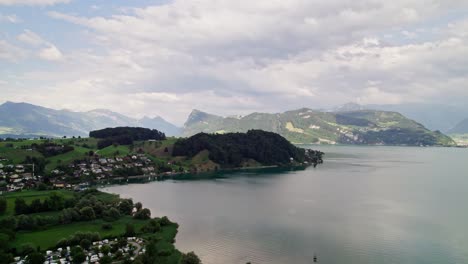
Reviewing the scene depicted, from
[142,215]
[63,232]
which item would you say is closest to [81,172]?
[142,215]

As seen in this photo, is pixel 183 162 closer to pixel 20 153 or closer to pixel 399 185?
pixel 20 153

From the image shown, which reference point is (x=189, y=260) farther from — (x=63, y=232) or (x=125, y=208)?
(x=125, y=208)

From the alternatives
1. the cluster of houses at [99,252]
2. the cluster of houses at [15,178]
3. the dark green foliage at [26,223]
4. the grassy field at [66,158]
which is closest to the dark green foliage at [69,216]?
the dark green foliage at [26,223]

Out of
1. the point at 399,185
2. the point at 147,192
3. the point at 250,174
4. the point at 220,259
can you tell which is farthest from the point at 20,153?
the point at 399,185

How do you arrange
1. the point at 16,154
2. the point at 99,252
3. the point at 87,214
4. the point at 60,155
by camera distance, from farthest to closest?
the point at 60,155, the point at 16,154, the point at 87,214, the point at 99,252

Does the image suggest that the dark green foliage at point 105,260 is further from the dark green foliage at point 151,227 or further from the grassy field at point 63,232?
the dark green foliage at point 151,227
